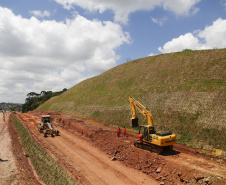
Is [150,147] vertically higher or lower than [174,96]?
lower

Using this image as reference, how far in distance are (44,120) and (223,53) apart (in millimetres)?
37796

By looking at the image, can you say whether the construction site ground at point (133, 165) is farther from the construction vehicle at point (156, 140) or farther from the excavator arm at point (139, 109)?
the excavator arm at point (139, 109)

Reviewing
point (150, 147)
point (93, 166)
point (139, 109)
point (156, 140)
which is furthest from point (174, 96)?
point (93, 166)

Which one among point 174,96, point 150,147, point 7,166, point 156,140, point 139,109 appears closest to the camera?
point 7,166

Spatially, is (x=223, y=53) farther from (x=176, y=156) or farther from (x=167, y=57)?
(x=176, y=156)

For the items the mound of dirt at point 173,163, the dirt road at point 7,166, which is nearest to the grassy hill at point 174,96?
the mound of dirt at point 173,163

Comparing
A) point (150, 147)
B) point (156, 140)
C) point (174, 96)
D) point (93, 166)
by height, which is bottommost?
point (93, 166)

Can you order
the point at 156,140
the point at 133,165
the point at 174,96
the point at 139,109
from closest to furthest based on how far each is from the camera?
the point at 133,165 < the point at 156,140 < the point at 139,109 < the point at 174,96

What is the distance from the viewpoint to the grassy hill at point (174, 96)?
68.8 feet

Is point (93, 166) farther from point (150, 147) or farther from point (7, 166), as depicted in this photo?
point (7, 166)

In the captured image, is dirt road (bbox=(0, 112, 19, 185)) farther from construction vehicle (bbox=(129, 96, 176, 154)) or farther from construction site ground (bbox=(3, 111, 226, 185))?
construction vehicle (bbox=(129, 96, 176, 154))

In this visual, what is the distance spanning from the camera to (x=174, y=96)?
95.2 feet

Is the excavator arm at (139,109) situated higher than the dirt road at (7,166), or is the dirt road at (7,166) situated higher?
the excavator arm at (139,109)

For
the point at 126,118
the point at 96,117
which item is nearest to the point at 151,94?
the point at 126,118
